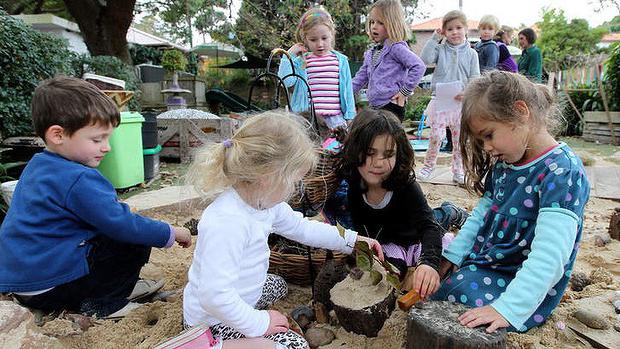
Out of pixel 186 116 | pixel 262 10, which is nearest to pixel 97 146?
pixel 186 116

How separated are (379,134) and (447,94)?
A: 8.24 feet

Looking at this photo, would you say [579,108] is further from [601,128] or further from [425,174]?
[425,174]

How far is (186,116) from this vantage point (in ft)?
18.4

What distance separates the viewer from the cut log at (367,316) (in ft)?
5.65

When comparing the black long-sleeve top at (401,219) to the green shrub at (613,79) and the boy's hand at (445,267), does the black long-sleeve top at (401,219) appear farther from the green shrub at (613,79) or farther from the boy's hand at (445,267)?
the green shrub at (613,79)

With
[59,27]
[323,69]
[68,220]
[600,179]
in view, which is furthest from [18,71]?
[59,27]

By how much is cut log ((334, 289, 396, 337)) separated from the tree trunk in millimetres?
9858

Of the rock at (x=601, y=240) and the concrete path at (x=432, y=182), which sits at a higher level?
the concrete path at (x=432, y=182)

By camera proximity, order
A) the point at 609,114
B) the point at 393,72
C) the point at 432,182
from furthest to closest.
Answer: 1. the point at 609,114
2. the point at 432,182
3. the point at 393,72

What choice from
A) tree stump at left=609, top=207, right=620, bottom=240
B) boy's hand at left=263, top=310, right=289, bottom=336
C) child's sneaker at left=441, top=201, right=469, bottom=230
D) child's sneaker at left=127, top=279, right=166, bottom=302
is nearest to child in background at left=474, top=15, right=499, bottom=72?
tree stump at left=609, top=207, right=620, bottom=240

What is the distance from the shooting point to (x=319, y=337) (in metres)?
1.78

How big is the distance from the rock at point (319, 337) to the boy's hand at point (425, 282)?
0.40 metres

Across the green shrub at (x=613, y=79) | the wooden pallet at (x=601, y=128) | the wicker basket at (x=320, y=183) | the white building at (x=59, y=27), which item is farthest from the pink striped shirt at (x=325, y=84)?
the white building at (x=59, y=27)

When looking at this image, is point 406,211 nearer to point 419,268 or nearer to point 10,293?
point 419,268
